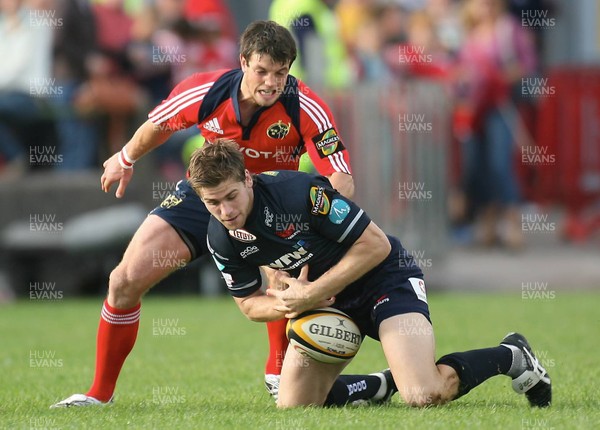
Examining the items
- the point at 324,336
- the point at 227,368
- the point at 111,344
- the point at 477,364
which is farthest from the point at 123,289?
the point at 477,364

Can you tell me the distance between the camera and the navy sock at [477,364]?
242 inches

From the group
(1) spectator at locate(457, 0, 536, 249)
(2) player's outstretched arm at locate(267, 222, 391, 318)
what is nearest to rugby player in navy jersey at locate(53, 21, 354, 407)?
(2) player's outstretched arm at locate(267, 222, 391, 318)

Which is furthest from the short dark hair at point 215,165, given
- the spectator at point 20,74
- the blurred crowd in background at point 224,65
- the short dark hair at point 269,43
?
the spectator at point 20,74

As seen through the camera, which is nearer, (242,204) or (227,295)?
(242,204)

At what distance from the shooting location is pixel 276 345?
287 inches

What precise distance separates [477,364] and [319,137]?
157 cm

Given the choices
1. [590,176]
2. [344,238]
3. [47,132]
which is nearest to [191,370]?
[344,238]

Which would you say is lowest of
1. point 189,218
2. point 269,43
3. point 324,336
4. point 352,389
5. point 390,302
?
point 352,389

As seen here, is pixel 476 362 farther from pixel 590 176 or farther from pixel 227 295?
pixel 590 176

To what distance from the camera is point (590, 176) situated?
1576 cm

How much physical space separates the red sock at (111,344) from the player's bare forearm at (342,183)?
132 cm

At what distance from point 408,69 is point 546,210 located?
9.97 feet

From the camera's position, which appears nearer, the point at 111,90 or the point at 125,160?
the point at 125,160

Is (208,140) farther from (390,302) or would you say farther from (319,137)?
(390,302)
